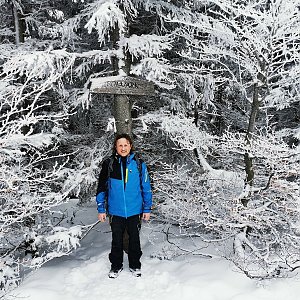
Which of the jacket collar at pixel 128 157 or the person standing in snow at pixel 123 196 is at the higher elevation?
the jacket collar at pixel 128 157

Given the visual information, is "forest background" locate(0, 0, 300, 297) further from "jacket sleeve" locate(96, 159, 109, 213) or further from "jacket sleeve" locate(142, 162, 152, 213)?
"jacket sleeve" locate(96, 159, 109, 213)

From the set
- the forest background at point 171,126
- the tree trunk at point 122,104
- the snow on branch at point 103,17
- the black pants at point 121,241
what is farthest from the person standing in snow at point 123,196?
the snow on branch at point 103,17

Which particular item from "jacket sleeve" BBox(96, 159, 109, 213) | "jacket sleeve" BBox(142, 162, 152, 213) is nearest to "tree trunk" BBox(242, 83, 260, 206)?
"jacket sleeve" BBox(142, 162, 152, 213)

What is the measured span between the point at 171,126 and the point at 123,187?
1.69 meters

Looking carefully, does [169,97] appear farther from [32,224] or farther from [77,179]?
[32,224]

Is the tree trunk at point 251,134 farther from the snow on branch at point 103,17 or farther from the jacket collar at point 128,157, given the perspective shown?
the snow on branch at point 103,17

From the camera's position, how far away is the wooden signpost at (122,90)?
5.43m

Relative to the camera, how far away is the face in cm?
490

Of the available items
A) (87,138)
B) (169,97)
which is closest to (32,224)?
(87,138)

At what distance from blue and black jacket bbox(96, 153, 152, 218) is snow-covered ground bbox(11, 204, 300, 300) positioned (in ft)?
3.26

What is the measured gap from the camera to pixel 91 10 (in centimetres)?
563

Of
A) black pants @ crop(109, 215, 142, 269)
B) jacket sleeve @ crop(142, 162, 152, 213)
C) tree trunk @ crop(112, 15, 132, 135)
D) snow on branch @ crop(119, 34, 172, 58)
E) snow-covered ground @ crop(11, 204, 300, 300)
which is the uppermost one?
snow on branch @ crop(119, 34, 172, 58)

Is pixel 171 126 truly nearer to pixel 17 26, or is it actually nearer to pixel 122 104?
pixel 122 104

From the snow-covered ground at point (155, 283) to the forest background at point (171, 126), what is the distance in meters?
0.23
